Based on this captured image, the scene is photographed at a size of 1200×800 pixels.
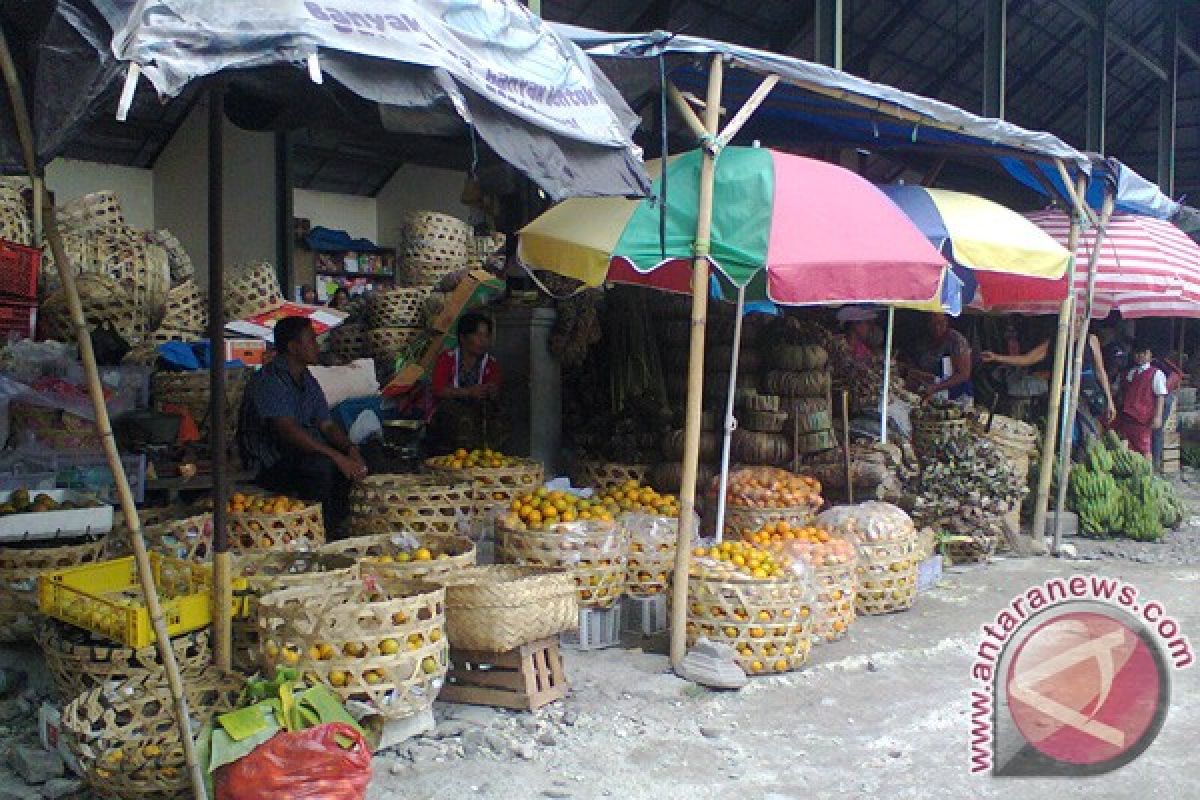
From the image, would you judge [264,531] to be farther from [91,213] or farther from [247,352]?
[91,213]

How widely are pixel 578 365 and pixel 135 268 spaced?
3.31 m

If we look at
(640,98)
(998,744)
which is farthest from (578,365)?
(998,744)

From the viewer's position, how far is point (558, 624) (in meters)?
4.44

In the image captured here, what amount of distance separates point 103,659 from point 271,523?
1.47 meters

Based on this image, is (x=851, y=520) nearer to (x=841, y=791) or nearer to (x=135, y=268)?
(x=841, y=791)

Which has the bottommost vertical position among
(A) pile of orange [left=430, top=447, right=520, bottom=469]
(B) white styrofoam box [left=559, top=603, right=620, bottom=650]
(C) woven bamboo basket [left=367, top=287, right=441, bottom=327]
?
(B) white styrofoam box [left=559, top=603, right=620, bottom=650]

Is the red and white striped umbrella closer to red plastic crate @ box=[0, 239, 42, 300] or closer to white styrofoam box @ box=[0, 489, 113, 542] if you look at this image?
white styrofoam box @ box=[0, 489, 113, 542]

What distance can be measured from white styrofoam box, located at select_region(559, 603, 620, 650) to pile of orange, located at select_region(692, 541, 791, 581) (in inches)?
21.0

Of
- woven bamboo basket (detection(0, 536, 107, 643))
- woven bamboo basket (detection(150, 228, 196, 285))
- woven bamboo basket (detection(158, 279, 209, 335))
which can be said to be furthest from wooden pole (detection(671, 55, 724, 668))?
woven bamboo basket (detection(150, 228, 196, 285))

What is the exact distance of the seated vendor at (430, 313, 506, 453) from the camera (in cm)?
696

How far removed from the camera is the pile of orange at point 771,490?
655 centimetres

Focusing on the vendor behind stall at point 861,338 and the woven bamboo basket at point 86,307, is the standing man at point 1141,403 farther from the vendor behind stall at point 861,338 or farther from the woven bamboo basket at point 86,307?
the woven bamboo basket at point 86,307

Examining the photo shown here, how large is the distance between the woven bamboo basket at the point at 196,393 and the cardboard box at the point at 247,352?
77 centimetres

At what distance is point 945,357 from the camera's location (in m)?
10.2
